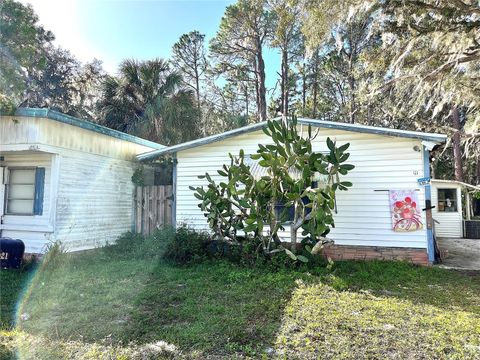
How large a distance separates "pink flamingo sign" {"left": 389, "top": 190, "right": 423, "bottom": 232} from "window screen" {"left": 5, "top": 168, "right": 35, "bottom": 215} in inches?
316

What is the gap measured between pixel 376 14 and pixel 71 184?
8212mm

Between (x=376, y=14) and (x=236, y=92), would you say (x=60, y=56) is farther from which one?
(x=376, y=14)

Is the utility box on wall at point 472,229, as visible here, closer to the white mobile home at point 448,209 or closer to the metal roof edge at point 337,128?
the white mobile home at point 448,209

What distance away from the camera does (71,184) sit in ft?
24.5

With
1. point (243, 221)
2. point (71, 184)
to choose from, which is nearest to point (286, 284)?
point (243, 221)

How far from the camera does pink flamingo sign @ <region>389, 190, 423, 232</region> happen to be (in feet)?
22.9

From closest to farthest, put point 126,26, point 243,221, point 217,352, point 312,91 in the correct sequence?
1. point 217,352
2. point 243,221
3. point 126,26
4. point 312,91

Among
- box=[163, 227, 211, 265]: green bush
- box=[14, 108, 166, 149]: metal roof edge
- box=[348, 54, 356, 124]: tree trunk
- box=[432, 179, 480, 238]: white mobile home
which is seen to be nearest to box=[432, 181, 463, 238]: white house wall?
box=[432, 179, 480, 238]: white mobile home

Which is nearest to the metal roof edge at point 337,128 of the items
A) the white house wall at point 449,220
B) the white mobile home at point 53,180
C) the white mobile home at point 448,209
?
the white mobile home at point 53,180

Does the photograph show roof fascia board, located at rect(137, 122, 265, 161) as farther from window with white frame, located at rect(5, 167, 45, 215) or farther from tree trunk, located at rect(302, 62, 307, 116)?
tree trunk, located at rect(302, 62, 307, 116)

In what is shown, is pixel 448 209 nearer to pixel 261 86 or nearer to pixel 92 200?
pixel 261 86

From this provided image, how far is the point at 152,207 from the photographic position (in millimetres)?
9258

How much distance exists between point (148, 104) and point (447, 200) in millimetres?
12962

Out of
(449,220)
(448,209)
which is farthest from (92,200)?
(448,209)
